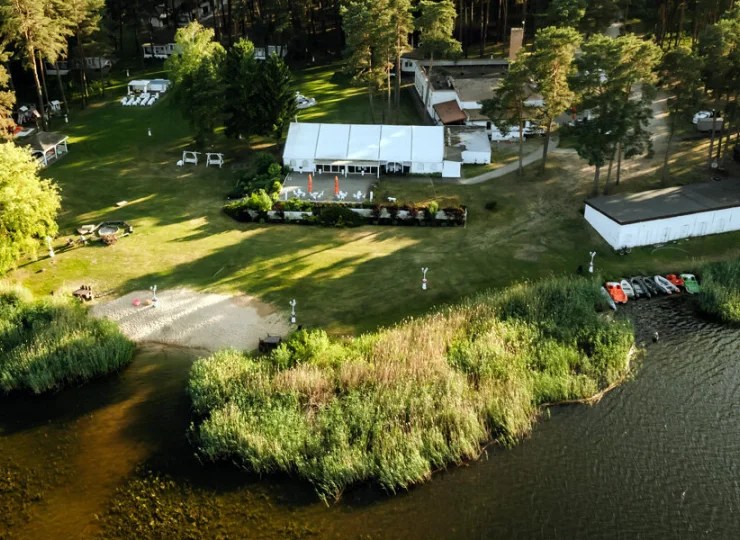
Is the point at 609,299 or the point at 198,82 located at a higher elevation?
the point at 198,82

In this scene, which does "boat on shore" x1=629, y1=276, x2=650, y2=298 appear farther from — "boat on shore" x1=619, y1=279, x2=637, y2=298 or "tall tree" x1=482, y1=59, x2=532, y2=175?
"tall tree" x1=482, y1=59, x2=532, y2=175

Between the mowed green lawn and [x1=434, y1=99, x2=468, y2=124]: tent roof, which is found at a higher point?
[x1=434, y1=99, x2=468, y2=124]: tent roof

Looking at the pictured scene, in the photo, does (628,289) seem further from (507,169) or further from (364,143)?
(364,143)

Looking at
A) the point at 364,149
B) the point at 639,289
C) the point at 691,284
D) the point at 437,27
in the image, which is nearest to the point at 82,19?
the point at 364,149

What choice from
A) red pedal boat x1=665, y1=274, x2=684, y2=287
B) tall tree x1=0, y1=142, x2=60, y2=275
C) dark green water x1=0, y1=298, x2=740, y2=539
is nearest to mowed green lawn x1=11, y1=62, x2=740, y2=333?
red pedal boat x1=665, y1=274, x2=684, y2=287

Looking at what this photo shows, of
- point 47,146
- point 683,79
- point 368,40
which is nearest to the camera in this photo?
point 683,79

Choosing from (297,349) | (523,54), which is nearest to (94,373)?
(297,349)
